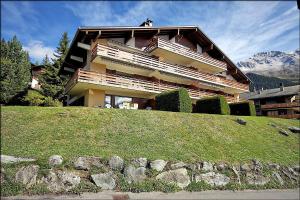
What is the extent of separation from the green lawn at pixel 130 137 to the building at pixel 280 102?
35295 millimetres

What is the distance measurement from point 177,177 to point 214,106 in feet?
51.6

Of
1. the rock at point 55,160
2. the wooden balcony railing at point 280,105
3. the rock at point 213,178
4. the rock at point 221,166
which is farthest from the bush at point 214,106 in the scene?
the wooden balcony railing at point 280,105

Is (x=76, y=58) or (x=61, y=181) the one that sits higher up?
(x=76, y=58)

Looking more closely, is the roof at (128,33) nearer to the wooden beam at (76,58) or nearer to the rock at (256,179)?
the wooden beam at (76,58)

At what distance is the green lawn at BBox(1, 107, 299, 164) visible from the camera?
12305 millimetres

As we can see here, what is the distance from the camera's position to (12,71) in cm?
3278

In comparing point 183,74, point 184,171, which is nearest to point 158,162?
point 184,171

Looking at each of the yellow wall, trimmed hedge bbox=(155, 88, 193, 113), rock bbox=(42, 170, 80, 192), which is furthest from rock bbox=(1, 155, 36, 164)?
trimmed hedge bbox=(155, 88, 193, 113)

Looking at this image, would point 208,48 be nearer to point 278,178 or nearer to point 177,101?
point 177,101

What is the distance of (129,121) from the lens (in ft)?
53.8

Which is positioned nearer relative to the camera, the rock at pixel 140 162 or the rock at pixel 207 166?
the rock at pixel 140 162

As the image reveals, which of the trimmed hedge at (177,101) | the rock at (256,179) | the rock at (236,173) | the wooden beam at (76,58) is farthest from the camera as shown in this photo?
the wooden beam at (76,58)

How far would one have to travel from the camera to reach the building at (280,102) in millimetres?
51062

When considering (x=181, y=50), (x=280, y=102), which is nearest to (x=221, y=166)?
(x=181, y=50)
